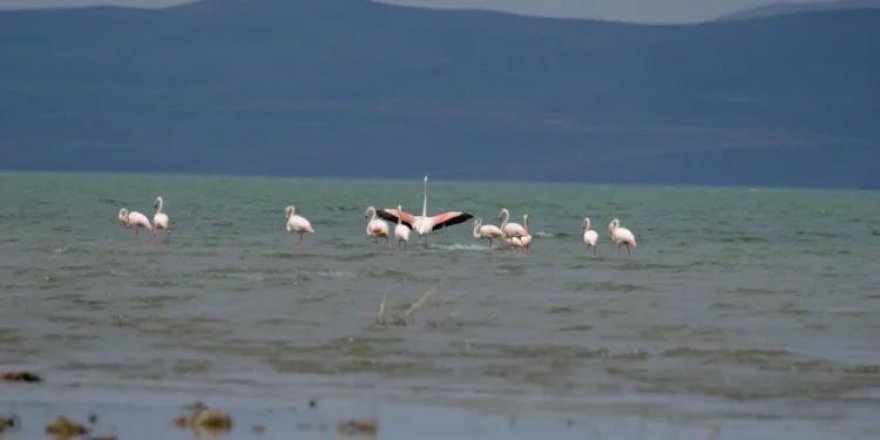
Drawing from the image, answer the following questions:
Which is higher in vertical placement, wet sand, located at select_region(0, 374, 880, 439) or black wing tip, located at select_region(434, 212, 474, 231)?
black wing tip, located at select_region(434, 212, 474, 231)

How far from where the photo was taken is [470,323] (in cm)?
2269

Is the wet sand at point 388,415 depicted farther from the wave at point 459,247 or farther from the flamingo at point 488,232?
the wave at point 459,247

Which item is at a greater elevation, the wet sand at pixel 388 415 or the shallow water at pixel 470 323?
the shallow water at pixel 470 323

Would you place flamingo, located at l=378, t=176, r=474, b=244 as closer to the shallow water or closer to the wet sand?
the shallow water

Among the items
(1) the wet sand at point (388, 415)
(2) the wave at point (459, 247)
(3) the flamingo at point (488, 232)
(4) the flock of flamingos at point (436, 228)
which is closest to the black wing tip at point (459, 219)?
(4) the flock of flamingos at point (436, 228)

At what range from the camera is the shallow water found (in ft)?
55.5

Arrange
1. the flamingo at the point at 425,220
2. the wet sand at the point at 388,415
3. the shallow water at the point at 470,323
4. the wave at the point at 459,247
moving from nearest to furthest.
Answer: the wet sand at the point at 388,415
the shallow water at the point at 470,323
the flamingo at the point at 425,220
the wave at the point at 459,247

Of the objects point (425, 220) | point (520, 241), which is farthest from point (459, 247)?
point (520, 241)

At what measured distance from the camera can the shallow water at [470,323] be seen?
16906 millimetres

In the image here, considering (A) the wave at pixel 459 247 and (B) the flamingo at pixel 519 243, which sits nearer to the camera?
(B) the flamingo at pixel 519 243

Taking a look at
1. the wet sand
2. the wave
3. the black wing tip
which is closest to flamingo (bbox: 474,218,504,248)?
the wave

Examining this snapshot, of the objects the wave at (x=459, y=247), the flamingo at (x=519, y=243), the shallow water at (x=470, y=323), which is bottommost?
the shallow water at (x=470, y=323)

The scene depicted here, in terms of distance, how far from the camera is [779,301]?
27.0 meters

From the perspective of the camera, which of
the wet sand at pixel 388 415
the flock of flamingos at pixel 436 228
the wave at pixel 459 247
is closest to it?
the wet sand at pixel 388 415
